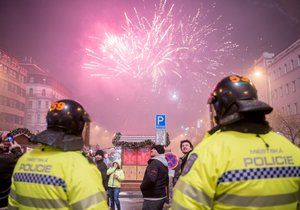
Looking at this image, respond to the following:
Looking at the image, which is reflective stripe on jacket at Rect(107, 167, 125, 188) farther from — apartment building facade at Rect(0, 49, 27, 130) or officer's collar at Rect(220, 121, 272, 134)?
apartment building facade at Rect(0, 49, 27, 130)

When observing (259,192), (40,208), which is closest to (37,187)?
(40,208)

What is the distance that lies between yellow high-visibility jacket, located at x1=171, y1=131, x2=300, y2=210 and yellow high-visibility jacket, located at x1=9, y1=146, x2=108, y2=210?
79 centimetres

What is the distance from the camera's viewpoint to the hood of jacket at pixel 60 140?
9.09 ft

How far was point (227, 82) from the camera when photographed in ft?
8.14

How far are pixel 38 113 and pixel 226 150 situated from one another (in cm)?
8216

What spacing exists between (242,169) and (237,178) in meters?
0.07

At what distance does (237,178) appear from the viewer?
2062mm

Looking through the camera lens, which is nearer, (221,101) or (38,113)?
(221,101)

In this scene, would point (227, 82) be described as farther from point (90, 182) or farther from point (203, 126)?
point (203, 126)

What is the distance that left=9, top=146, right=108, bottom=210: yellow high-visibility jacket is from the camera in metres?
2.49

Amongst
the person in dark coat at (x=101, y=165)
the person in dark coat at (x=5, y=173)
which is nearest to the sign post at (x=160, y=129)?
the person in dark coat at (x=101, y=165)

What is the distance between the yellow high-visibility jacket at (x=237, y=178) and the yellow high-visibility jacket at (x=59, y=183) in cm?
79

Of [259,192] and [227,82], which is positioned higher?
[227,82]

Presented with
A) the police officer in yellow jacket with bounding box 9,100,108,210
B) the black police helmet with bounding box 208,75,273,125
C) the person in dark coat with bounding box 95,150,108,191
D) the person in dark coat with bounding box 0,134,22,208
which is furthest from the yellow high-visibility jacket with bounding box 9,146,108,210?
the person in dark coat with bounding box 95,150,108,191
